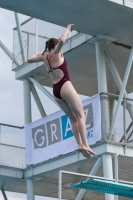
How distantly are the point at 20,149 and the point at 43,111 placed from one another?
223 centimetres

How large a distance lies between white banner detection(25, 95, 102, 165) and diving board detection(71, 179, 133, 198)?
7286mm

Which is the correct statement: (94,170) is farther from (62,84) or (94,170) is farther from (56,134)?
(62,84)

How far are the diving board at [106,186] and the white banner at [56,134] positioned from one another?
729cm

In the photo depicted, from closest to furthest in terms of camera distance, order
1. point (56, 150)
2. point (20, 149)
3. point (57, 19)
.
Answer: point (57, 19)
point (56, 150)
point (20, 149)

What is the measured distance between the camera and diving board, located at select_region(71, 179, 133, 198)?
1633cm

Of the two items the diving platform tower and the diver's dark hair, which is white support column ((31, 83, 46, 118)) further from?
the diver's dark hair

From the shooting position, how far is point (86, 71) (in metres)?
28.8

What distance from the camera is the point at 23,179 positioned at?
29.2m

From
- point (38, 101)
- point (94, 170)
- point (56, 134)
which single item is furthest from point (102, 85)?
point (38, 101)

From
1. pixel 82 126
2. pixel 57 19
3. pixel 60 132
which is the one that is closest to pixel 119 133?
pixel 60 132

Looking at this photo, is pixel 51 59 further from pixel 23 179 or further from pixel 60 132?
pixel 23 179

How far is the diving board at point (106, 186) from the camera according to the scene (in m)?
16.3

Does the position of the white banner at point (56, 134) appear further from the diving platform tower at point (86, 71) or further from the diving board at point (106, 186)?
the diving board at point (106, 186)

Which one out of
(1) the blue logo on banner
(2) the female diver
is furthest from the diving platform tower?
(2) the female diver
